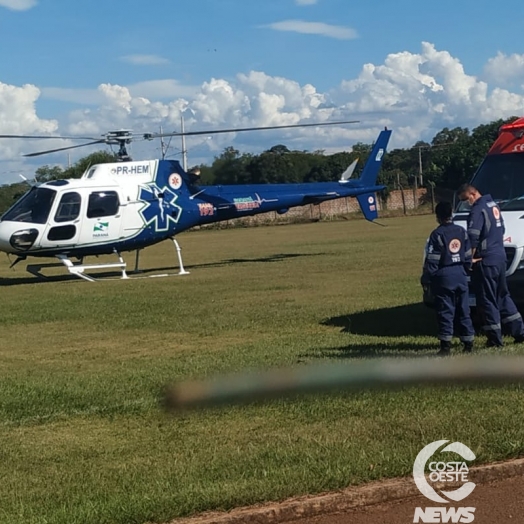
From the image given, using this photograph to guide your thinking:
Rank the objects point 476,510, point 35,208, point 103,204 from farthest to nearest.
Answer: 1. point 103,204
2. point 35,208
3. point 476,510

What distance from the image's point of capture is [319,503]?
518 centimetres

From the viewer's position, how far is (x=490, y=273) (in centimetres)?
969

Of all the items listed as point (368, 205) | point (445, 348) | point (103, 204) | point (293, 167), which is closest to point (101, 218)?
point (103, 204)

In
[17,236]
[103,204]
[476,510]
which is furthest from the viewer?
[103,204]

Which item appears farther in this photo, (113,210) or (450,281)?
(113,210)

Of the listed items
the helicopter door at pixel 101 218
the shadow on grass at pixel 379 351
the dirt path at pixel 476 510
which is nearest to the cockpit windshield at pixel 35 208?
the helicopter door at pixel 101 218

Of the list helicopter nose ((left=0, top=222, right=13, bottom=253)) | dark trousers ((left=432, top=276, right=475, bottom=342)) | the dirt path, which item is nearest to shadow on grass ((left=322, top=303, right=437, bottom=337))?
dark trousers ((left=432, top=276, right=475, bottom=342))

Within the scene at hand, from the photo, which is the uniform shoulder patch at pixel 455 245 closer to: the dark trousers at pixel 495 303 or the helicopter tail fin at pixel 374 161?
the dark trousers at pixel 495 303

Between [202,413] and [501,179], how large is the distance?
6.59m

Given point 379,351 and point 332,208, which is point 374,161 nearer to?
point 379,351

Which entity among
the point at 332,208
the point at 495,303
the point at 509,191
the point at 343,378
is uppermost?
the point at 509,191

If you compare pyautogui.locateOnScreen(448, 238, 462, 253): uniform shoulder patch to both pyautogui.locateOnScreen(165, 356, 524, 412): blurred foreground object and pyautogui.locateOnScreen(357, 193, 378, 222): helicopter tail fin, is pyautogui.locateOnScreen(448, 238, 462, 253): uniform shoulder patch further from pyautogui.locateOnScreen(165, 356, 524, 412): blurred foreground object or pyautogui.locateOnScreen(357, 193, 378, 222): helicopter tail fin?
pyautogui.locateOnScreen(357, 193, 378, 222): helicopter tail fin

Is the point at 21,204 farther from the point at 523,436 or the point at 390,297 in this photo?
the point at 523,436

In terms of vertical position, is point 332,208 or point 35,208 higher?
point 35,208
